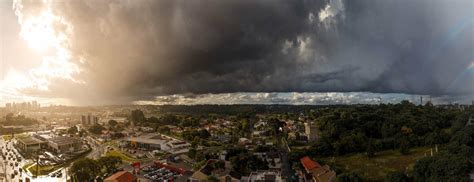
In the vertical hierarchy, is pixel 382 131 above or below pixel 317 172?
above

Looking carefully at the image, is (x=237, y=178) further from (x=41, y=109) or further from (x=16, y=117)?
(x=41, y=109)

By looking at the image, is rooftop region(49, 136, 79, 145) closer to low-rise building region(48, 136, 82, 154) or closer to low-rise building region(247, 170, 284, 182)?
low-rise building region(48, 136, 82, 154)

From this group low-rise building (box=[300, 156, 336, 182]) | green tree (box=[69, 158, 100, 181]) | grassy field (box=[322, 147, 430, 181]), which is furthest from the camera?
grassy field (box=[322, 147, 430, 181])

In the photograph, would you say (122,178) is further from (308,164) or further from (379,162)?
(379,162)

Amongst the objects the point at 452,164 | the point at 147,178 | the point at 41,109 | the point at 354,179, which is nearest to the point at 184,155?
the point at 147,178

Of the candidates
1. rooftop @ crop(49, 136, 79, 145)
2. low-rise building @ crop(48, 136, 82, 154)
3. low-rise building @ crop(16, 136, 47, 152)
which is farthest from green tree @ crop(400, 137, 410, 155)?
low-rise building @ crop(16, 136, 47, 152)

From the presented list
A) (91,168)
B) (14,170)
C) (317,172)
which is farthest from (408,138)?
(14,170)
